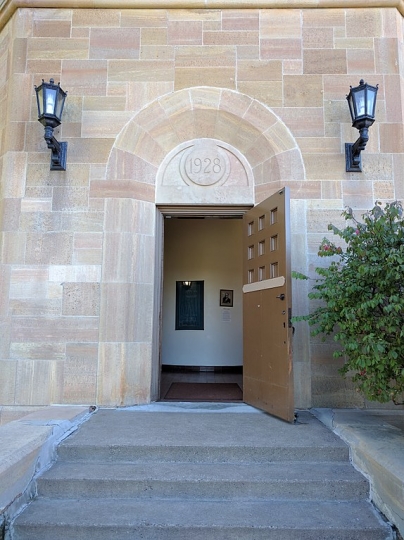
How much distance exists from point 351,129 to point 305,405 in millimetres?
3078

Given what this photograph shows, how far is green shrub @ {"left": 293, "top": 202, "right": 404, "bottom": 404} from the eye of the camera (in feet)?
8.82

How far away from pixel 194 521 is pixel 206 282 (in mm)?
5722

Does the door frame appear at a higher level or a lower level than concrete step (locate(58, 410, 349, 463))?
higher

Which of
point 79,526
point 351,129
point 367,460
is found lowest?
point 79,526

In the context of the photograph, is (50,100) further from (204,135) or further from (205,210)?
(205,210)

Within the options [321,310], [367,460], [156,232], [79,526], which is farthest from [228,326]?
[79,526]

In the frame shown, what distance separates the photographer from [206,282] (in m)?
7.80

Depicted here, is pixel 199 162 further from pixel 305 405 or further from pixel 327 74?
pixel 305 405

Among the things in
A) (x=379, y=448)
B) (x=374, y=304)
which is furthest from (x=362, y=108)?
(x=379, y=448)

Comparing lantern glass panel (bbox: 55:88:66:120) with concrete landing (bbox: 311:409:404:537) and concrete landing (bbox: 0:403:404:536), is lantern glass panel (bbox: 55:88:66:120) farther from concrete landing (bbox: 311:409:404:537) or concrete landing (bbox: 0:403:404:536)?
concrete landing (bbox: 311:409:404:537)

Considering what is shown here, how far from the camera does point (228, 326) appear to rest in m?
7.78

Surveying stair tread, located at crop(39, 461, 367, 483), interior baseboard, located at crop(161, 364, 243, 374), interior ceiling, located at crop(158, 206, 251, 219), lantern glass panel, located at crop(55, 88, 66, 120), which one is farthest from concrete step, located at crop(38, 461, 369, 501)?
interior baseboard, located at crop(161, 364, 243, 374)

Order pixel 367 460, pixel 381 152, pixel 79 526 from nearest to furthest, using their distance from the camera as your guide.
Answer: pixel 79 526
pixel 367 460
pixel 381 152

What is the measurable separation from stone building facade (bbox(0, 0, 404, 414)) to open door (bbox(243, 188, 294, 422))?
393 millimetres
